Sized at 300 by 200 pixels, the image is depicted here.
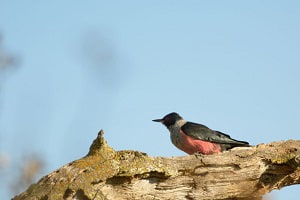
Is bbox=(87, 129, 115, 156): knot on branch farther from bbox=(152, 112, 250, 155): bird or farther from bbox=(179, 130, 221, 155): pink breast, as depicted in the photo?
bbox=(179, 130, 221, 155): pink breast

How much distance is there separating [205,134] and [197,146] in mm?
228

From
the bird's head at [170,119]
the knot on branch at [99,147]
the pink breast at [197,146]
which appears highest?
the bird's head at [170,119]

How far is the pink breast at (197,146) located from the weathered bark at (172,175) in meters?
2.82

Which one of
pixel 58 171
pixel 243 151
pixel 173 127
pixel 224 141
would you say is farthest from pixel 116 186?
pixel 173 127

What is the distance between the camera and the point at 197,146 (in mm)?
10016

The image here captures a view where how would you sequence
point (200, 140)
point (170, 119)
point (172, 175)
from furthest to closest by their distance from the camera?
point (170, 119) → point (200, 140) → point (172, 175)

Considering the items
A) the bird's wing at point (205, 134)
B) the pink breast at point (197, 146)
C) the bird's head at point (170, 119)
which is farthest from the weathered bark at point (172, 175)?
the bird's head at point (170, 119)

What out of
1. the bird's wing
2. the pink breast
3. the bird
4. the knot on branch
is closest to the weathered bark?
the knot on branch

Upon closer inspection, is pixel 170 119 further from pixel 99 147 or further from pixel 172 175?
pixel 99 147

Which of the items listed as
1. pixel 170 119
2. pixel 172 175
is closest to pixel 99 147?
pixel 172 175

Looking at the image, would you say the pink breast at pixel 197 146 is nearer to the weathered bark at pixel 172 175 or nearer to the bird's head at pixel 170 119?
the bird's head at pixel 170 119

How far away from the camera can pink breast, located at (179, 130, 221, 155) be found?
984 cm

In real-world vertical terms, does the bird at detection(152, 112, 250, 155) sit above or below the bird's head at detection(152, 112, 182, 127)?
below

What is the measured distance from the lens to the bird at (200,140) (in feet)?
32.2
